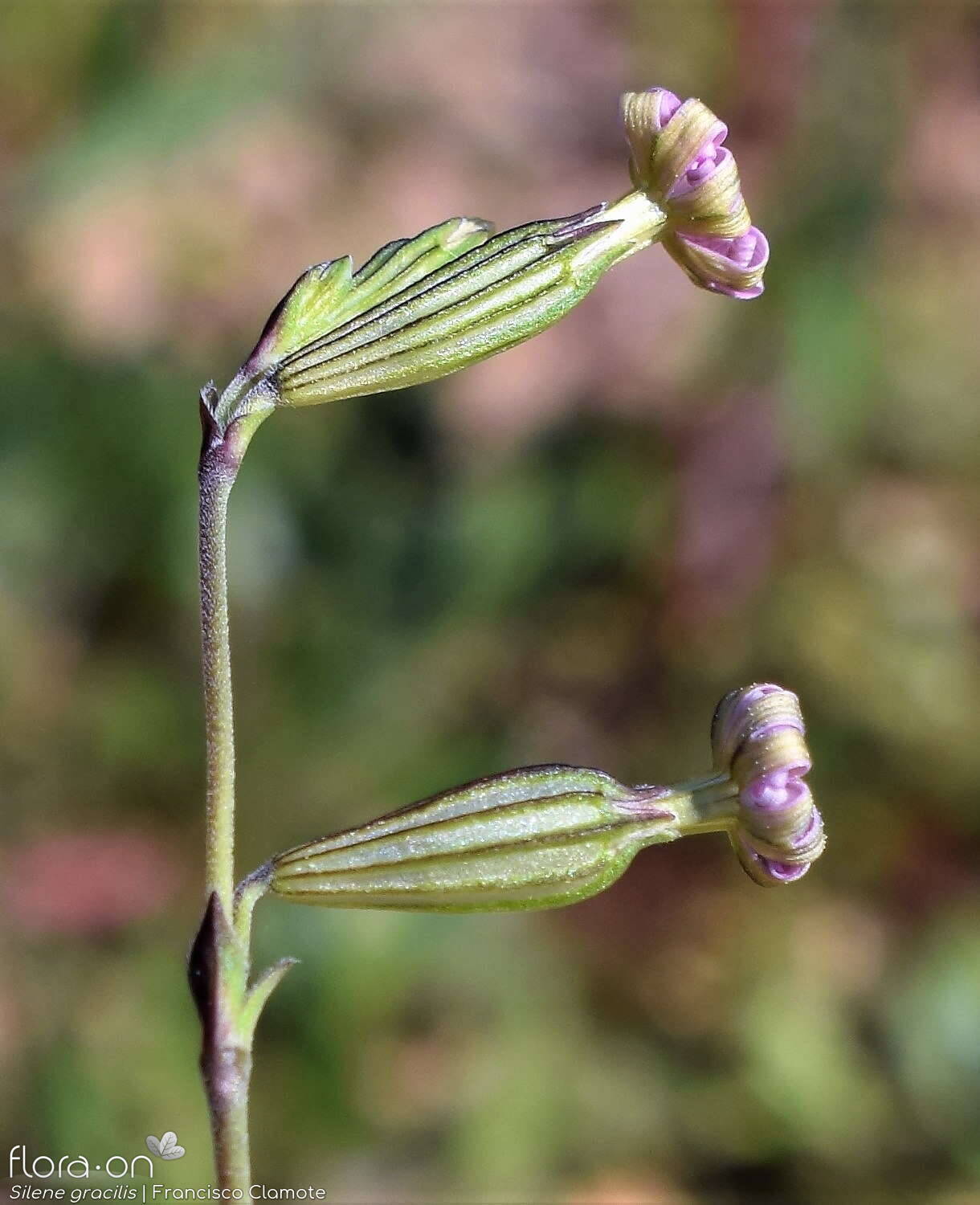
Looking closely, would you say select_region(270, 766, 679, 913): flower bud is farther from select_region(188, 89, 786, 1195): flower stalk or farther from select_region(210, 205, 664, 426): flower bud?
select_region(210, 205, 664, 426): flower bud

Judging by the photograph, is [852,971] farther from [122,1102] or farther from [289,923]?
[122,1102]

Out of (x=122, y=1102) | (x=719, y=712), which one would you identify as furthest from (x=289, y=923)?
(x=719, y=712)

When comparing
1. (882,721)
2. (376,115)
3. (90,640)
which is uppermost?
(376,115)

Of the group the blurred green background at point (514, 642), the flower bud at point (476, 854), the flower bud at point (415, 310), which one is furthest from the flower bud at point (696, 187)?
the blurred green background at point (514, 642)

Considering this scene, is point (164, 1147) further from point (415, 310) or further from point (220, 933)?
point (415, 310)

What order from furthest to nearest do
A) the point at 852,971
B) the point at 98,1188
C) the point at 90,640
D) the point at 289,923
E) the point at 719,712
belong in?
the point at 90,640, the point at 852,971, the point at 289,923, the point at 98,1188, the point at 719,712

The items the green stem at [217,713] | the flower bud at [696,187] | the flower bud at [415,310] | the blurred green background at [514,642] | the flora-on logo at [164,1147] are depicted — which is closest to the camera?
the green stem at [217,713]

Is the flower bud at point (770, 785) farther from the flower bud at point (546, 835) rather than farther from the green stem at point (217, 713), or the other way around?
the green stem at point (217, 713)
